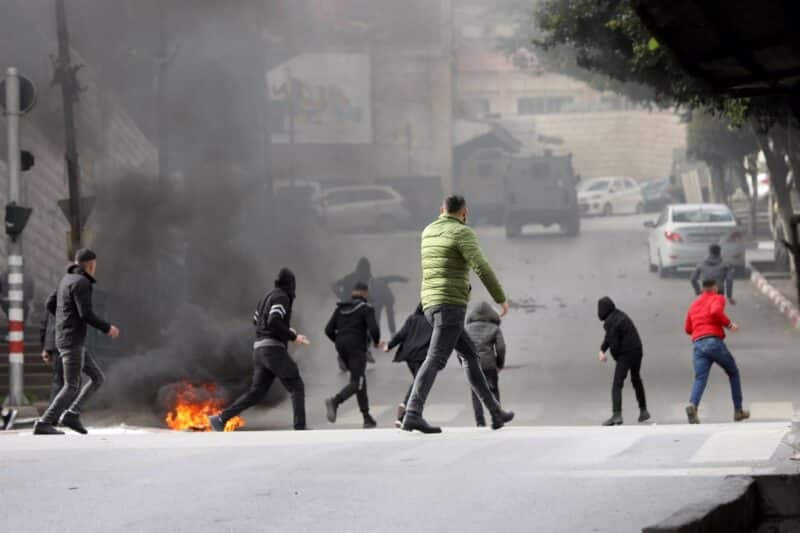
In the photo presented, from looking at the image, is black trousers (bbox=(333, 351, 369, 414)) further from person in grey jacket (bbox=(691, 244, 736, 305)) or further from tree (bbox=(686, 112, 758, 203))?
tree (bbox=(686, 112, 758, 203))

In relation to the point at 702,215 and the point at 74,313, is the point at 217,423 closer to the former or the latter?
the point at 74,313

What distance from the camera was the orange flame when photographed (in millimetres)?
16094

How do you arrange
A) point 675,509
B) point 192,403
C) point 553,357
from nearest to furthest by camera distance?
point 675,509
point 192,403
point 553,357

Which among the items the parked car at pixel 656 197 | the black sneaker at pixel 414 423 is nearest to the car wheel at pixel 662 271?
the black sneaker at pixel 414 423

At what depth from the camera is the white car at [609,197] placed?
2135 inches

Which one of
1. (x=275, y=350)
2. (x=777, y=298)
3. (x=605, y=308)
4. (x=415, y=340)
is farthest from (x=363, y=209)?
(x=275, y=350)

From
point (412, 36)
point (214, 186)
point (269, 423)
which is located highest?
point (412, 36)

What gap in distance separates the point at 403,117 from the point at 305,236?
80.6ft

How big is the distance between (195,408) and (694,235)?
1622 cm

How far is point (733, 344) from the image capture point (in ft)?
76.3

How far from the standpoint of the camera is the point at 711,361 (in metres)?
14.9

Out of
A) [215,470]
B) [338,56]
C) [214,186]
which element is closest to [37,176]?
[214,186]

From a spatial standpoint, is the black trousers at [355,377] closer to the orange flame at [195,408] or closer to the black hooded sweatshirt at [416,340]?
the orange flame at [195,408]

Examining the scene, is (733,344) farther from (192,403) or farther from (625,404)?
(192,403)
